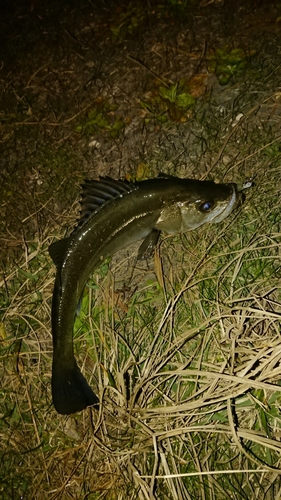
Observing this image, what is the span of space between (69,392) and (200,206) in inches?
74.6

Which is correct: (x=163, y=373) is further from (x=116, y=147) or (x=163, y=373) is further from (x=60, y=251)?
(x=116, y=147)

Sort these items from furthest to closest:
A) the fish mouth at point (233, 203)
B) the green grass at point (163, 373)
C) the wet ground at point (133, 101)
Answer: the wet ground at point (133, 101) < the fish mouth at point (233, 203) < the green grass at point (163, 373)

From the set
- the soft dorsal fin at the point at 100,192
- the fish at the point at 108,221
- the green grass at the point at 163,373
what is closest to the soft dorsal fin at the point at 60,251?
the fish at the point at 108,221

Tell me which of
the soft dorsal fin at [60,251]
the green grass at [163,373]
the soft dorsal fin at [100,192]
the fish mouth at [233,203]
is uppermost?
the soft dorsal fin at [100,192]

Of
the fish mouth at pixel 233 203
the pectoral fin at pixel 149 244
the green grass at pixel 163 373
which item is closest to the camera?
the green grass at pixel 163 373

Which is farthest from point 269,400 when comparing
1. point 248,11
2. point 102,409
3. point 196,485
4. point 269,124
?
point 248,11

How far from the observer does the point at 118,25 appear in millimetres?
4977

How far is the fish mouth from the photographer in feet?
11.2

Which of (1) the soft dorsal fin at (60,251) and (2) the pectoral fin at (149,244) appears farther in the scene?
(2) the pectoral fin at (149,244)

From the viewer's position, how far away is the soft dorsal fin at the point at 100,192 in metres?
3.48

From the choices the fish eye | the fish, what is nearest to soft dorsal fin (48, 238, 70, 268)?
the fish

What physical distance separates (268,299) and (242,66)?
2.46 m

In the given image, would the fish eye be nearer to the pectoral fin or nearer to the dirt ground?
the dirt ground

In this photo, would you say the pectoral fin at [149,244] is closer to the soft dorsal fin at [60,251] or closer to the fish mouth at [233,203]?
the fish mouth at [233,203]
